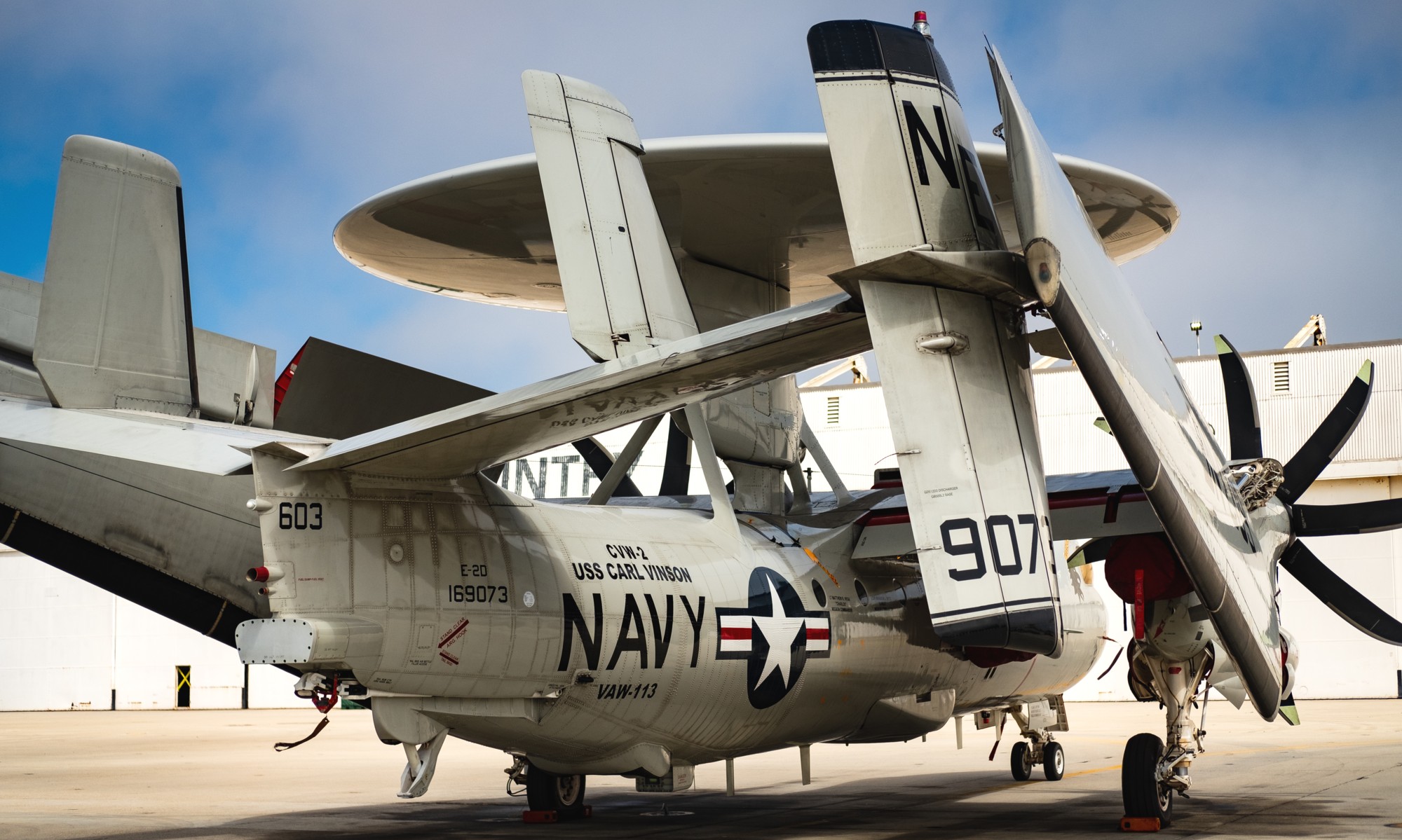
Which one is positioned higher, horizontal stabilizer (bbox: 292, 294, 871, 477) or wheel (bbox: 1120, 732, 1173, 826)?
horizontal stabilizer (bbox: 292, 294, 871, 477)

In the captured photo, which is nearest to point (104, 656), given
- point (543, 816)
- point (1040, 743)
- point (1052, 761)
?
point (543, 816)

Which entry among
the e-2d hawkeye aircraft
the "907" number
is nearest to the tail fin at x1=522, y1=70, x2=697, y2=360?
the e-2d hawkeye aircraft

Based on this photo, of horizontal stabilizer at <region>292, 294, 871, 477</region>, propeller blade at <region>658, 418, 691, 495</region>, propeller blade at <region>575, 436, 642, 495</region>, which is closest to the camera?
horizontal stabilizer at <region>292, 294, 871, 477</region>

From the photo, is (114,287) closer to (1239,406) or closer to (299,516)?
(299,516)

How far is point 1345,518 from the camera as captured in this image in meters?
11.7

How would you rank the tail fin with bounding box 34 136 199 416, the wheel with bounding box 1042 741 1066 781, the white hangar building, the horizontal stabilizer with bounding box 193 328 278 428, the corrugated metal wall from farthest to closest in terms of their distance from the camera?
the corrugated metal wall, the white hangar building, the wheel with bounding box 1042 741 1066 781, the horizontal stabilizer with bounding box 193 328 278 428, the tail fin with bounding box 34 136 199 416

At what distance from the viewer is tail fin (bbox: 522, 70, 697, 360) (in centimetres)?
975

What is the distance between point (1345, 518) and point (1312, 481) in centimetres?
46

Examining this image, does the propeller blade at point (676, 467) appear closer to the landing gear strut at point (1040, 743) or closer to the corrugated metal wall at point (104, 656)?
the landing gear strut at point (1040, 743)

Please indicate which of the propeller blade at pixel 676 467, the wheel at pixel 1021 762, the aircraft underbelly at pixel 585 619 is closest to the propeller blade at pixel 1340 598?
the aircraft underbelly at pixel 585 619

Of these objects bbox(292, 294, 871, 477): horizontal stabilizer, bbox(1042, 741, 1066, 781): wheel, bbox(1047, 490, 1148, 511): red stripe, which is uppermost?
bbox(292, 294, 871, 477): horizontal stabilizer

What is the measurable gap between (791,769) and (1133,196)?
9724mm

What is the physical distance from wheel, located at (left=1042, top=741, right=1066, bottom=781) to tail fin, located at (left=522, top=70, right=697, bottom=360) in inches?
331

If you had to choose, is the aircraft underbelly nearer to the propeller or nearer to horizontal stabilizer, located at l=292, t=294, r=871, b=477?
horizontal stabilizer, located at l=292, t=294, r=871, b=477
